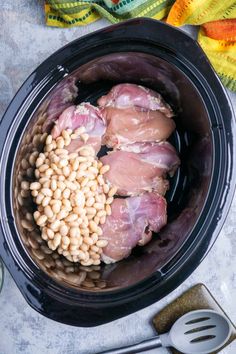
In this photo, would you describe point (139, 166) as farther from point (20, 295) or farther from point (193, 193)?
point (20, 295)

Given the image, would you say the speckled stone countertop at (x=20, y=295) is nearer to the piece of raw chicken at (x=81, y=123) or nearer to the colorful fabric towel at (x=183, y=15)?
the colorful fabric towel at (x=183, y=15)

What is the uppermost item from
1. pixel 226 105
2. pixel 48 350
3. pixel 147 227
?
pixel 226 105

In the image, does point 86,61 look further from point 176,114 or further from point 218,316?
point 218,316

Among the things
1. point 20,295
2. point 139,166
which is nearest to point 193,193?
point 139,166

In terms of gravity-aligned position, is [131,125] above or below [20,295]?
above

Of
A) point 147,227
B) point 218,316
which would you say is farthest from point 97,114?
point 218,316
